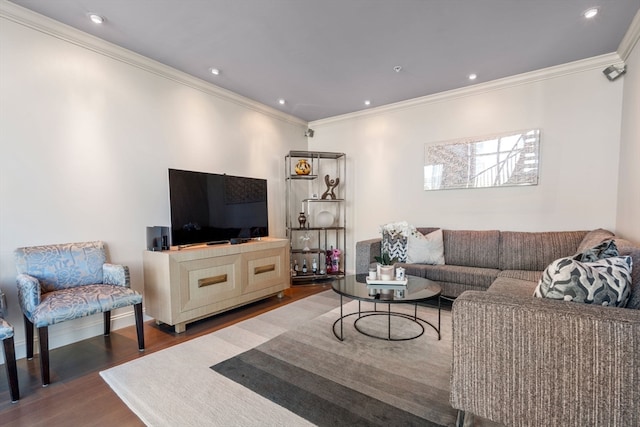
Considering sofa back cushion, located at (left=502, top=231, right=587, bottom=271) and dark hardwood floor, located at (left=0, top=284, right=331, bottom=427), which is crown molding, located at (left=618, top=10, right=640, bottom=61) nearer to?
sofa back cushion, located at (left=502, top=231, right=587, bottom=271)

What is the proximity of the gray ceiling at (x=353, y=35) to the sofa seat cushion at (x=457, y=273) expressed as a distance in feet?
6.88

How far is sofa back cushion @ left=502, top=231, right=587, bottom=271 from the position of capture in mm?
2918

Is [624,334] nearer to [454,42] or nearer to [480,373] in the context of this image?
[480,373]

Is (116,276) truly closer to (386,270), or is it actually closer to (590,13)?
(386,270)

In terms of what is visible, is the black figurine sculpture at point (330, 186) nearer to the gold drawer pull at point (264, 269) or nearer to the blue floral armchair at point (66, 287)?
the gold drawer pull at point (264, 269)

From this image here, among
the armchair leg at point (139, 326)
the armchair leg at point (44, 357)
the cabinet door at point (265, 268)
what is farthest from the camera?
the cabinet door at point (265, 268)

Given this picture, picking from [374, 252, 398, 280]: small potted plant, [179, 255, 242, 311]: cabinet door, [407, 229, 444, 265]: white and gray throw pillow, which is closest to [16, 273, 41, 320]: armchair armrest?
[179, 255, 242, 311]: cabinet door

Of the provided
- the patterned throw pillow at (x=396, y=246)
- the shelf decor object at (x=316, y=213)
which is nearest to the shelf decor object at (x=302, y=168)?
the shelf decor object at (x=316, y=213)

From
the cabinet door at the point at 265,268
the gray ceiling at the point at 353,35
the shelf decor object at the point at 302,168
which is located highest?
the gray ceiling at the point at 353,35

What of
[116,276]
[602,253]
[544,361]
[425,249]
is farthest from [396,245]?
[116,276]

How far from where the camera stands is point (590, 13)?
85.7 inches

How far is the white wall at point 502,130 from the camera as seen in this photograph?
297 cm

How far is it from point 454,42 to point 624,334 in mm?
2437

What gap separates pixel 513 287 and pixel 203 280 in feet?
8.75
